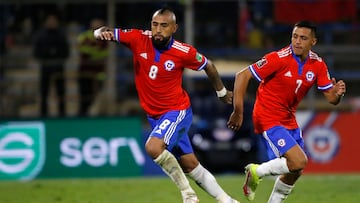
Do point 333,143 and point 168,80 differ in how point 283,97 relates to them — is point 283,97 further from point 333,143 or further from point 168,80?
point 333,143

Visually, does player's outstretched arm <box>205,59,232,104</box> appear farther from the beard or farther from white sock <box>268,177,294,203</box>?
white sock <box>268,177,294,203</box>

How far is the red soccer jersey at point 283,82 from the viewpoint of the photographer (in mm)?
11289

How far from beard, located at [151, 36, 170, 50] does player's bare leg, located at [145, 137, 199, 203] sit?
118 centimetres

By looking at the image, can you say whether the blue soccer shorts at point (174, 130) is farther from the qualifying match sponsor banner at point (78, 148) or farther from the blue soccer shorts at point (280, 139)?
the qualifying match sponsor banner at point (78, 148)

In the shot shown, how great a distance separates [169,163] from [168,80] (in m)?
1.12

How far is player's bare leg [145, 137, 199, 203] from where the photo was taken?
435 inches

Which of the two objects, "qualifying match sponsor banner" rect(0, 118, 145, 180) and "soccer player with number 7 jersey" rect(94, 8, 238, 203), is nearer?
"soccer player with number 7 jersey" rect(94, 8, 238, 203)

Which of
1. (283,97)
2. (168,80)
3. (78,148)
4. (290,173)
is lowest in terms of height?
(78,148)

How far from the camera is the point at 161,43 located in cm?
1158

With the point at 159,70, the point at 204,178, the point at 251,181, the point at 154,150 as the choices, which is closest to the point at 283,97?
the point at 251,181

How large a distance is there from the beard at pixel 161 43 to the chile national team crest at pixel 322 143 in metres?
9.06

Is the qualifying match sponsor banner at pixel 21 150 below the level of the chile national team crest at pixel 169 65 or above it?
below

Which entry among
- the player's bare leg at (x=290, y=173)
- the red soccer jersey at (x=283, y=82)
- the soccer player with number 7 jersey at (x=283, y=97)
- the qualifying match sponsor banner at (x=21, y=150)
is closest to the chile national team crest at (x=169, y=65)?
the soccer player with number 7 jersey at (x=283, y=97)

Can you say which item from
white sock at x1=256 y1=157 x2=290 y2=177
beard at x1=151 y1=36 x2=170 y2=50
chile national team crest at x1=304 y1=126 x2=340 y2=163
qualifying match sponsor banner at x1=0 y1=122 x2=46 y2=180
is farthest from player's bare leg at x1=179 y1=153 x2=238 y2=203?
chile national team crest at x1=304 y1=126 x2=340 y2=163
